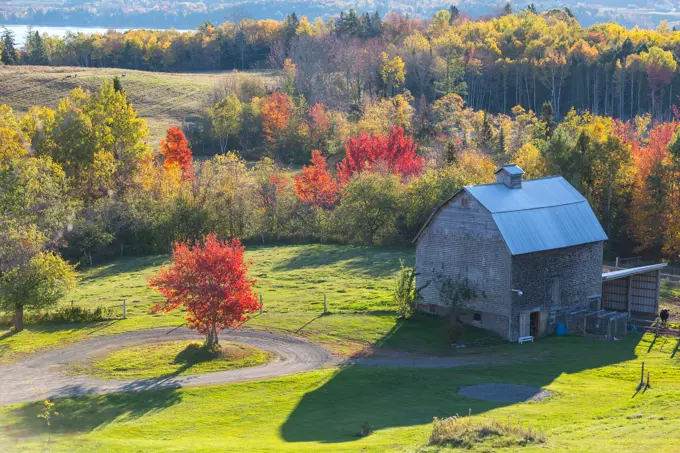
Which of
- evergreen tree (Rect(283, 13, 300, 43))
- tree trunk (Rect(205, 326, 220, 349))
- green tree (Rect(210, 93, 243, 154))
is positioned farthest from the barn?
evergreen tree (Rect(283, 13, 300, 43))

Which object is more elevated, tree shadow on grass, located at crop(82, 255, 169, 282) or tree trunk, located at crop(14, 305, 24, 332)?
tree trunk, located at crop(14, 305, 24, 332)

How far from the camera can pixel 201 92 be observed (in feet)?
531

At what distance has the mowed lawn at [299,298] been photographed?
5269 centimetres

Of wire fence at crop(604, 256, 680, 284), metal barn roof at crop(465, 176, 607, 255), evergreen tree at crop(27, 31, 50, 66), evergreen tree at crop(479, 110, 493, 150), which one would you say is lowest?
wire fence at crop(604, 256, 680, 284)

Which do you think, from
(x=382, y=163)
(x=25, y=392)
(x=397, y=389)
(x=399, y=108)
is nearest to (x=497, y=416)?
(x=397, y=389)

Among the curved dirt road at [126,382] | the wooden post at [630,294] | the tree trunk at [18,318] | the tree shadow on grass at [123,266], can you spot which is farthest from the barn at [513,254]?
the tree shadow on grass at [123,266]

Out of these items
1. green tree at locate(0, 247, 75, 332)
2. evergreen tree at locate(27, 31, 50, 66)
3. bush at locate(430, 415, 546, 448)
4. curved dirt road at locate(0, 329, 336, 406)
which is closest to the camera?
bush at locate(430, 415, 546, 448)

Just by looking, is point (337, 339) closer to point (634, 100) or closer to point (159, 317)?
point (159, 317)

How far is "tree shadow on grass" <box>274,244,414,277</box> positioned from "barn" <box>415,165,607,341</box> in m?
14.6

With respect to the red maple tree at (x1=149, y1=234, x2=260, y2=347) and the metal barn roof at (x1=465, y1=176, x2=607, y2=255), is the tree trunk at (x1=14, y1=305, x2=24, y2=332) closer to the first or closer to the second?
the red maple tree at (x1=149, y1=234, x2=260, y2=347)

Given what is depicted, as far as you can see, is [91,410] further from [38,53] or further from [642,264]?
[38,53]

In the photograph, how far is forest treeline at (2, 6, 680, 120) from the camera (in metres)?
147

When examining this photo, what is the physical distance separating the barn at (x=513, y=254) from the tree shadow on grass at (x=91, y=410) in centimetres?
1992

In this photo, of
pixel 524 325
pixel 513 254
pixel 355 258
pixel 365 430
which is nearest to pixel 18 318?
pixel 365 430
